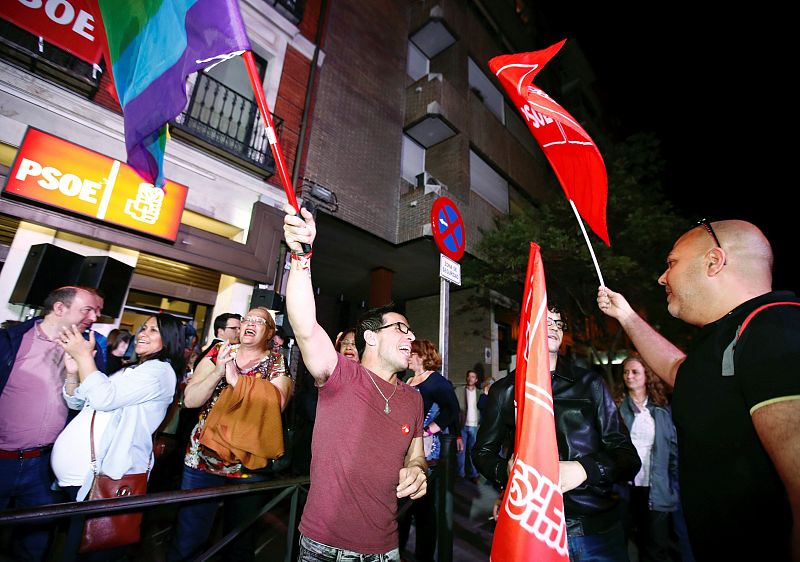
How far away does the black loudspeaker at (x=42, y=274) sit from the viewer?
475 cm

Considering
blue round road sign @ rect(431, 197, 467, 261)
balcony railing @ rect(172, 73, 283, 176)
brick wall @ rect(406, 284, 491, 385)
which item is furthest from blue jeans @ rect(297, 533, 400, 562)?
brick wall @ rect(406, 284, 491, 385)

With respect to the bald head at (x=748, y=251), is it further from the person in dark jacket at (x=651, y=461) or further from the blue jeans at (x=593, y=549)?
the person in dark jacket at (x=651, y=461)

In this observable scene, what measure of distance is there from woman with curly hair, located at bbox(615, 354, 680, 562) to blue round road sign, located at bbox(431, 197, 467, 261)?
2.65m

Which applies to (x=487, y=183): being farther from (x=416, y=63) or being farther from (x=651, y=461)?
(x=651, y=461)

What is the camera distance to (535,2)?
20.2 m

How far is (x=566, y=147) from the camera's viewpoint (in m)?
2.99

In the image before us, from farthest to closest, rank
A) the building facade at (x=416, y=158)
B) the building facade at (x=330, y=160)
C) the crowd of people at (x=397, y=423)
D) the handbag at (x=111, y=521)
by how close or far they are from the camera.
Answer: the building facade at (x=416, y=158), the building facade at (x=330, y=160), the handbag at (x=111, y=521), the crowd of people at (x=397, y=423)

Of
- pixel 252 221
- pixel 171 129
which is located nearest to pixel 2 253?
pixel 171 129

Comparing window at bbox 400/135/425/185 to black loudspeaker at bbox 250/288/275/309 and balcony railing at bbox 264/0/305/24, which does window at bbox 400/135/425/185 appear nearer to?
balcony railing at bbox 264/0/305/24

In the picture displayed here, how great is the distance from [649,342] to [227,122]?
915 centimetres

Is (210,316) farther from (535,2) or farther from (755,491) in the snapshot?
(535,2)

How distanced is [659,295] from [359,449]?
1417cm

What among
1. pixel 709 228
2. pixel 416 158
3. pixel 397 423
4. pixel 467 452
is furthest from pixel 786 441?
pixel 416 158

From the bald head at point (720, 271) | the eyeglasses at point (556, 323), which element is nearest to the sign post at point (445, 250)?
the eyeglasses at point (556, 323)
